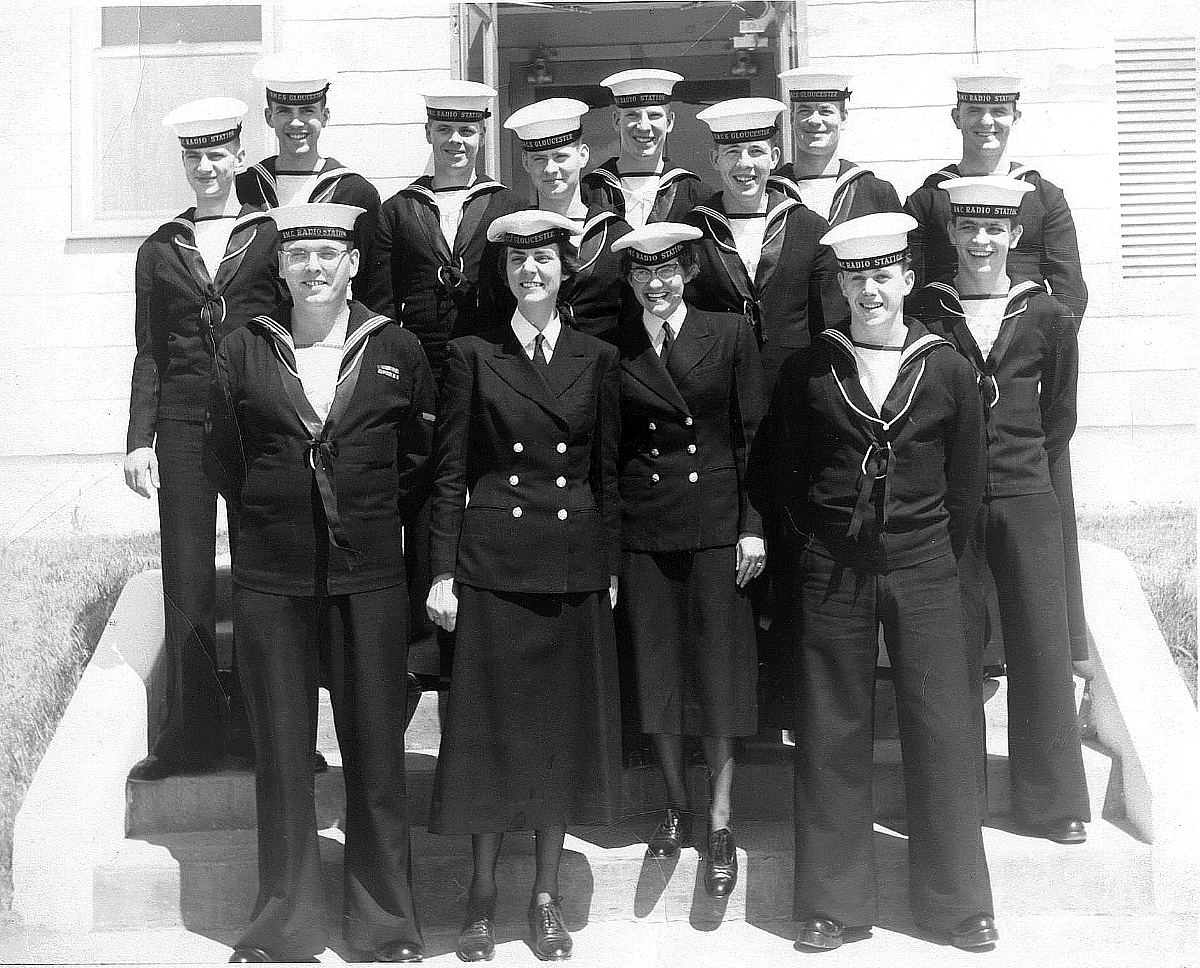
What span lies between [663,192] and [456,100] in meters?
0.79

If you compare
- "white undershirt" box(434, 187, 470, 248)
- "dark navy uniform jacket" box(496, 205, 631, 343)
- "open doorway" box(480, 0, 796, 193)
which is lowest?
"dark navy uniform jacket" box(496, 205, 631, 343)

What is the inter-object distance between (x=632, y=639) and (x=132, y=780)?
6.00 feet

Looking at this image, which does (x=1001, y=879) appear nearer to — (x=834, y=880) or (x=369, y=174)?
(x=834, y=880)

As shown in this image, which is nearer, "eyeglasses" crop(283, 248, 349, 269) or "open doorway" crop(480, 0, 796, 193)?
"eyeglasses" crop(283, 248, 349, 269)

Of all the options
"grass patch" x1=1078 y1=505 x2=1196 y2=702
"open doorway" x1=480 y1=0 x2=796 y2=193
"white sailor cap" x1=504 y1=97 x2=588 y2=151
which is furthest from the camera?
"open doorway" x1=480 y1=0 x2=796 y2=193

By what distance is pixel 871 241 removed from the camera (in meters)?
4.17

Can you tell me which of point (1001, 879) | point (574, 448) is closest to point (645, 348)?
point (574, 448)

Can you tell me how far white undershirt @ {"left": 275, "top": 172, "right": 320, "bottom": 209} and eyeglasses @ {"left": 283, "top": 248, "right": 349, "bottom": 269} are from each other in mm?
717

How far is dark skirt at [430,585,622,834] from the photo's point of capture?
164 inches

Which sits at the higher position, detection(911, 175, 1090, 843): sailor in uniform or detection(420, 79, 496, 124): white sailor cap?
detection(420, 79, 496, 124): white sailor cap

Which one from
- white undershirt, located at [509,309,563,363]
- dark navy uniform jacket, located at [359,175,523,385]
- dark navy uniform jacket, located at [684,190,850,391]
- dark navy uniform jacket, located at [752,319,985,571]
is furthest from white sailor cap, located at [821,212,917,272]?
dark navy uniform jacket, located at [359,175,523,385]

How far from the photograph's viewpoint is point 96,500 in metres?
5.57

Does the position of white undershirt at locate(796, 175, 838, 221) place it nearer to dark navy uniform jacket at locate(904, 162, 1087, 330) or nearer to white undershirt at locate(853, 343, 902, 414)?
dark navy uniform jacket at locate(904, 162, 1087, 330)

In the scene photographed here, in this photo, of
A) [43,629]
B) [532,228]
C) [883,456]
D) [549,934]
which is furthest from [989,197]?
[43,629]
